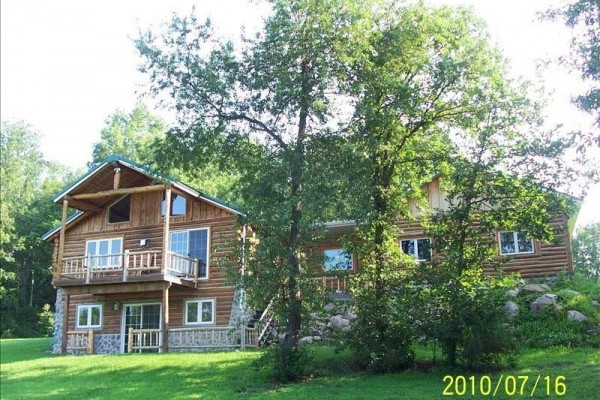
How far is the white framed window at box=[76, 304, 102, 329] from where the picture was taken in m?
27.3

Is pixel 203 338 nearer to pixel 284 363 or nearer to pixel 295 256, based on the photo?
pixel 284 363

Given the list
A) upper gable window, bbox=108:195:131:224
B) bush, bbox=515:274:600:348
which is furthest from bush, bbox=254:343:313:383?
upper gable window, bbox=108:195:131:224

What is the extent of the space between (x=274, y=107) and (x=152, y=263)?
12028 mm

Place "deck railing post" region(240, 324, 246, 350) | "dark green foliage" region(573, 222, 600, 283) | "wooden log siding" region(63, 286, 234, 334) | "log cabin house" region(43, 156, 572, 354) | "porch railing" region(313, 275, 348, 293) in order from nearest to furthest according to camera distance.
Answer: "porch railing" region(313, 275, 348, 293) → "deck railing post" region(240, 324, 246, 350) → "log cabin house" region(43, 156, 572, 354) → "wooden log siding" region(63, 286, 234, 334) → "dark green foliage" region(573, 222, 600, 283)

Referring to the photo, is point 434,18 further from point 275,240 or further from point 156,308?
point 156,308

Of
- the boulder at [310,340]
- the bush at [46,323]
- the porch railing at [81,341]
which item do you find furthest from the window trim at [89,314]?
the bush at [46,323]

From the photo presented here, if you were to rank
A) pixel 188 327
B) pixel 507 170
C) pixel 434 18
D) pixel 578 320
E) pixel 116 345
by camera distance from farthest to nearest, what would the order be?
pixel 116 345
pixel 188 327
pixel 578 320
pixel 434 18
pixel 507 170

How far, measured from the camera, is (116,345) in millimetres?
26297

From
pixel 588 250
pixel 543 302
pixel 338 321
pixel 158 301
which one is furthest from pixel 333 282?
pixel 588 250

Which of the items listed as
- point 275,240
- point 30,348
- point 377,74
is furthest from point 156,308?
point 377,74

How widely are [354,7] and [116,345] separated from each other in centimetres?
1746

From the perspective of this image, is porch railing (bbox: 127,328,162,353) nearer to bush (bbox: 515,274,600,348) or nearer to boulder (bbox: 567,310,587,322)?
bush (bbox: 515,274,600,348)

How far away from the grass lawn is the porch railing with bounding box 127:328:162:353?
3041mm

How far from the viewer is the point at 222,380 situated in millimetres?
15773
